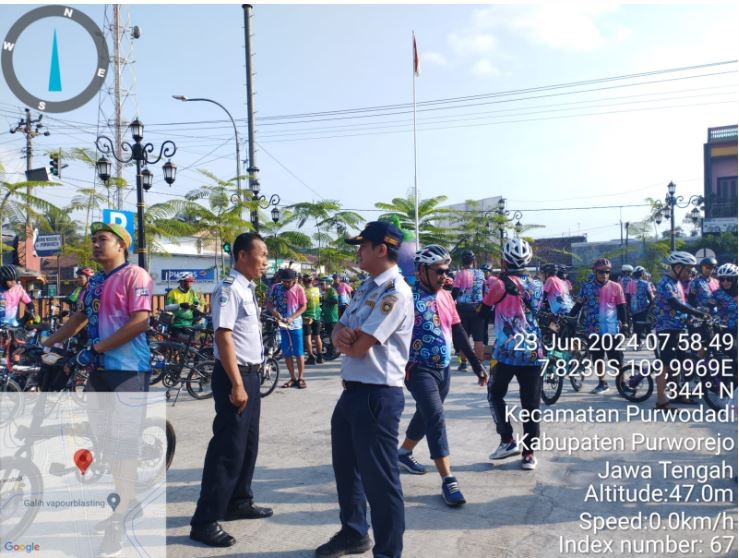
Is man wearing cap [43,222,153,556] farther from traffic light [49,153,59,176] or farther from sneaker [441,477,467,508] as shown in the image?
traffic light [49,153,59,176]

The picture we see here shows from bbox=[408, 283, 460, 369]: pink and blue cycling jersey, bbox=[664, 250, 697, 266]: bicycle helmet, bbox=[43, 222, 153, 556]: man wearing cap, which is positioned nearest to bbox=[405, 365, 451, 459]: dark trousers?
bbox=[408, 283, 460, 369]: pink and blue cycling jersey

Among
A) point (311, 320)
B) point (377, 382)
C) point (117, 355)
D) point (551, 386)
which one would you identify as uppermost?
point (117, 355)

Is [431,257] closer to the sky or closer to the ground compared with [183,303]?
closer to the sky

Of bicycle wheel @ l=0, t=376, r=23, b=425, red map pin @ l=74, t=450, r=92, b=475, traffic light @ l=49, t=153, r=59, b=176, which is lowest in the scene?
red map pin @ l=74, t=450, r=92, b=475

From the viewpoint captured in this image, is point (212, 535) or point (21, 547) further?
point (212, 535)

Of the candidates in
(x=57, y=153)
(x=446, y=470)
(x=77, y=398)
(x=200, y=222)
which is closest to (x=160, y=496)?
(x=77, y=398)

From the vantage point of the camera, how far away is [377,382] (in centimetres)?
338

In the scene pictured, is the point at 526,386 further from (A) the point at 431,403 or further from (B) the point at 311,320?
(B) the point at 311,320

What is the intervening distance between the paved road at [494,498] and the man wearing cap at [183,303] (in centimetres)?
303

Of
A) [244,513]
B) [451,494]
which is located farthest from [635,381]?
[244,513]

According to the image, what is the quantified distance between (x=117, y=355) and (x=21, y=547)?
1280mm

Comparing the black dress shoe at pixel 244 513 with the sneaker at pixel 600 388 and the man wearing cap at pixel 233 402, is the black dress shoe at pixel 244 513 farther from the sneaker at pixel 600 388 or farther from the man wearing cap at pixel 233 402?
the sneaker at pixel 600 388

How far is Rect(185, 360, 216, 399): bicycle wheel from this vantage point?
861cm

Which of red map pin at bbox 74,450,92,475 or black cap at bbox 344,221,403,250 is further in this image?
red map pin at bbox 74,450,92,475
